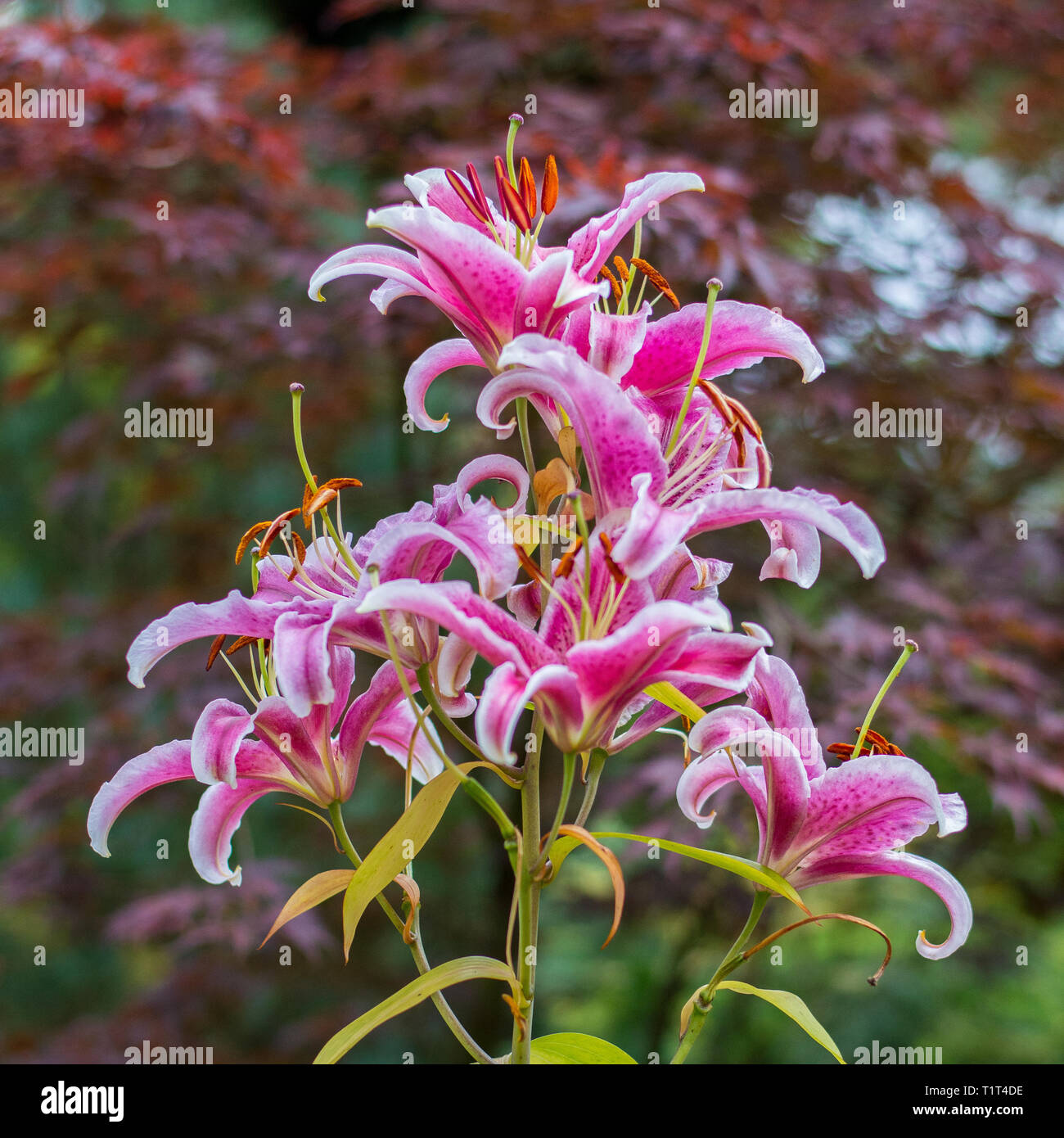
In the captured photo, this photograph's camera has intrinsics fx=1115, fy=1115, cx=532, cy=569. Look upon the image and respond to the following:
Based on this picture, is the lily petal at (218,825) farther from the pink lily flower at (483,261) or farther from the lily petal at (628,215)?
the lily petal at (628,215)

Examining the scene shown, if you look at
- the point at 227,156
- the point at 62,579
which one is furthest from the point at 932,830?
the point at 62,579

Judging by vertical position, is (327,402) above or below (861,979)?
above

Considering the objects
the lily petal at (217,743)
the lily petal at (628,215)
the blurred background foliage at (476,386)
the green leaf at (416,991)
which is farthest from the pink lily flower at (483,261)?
the blurred background foliage at (476,386)

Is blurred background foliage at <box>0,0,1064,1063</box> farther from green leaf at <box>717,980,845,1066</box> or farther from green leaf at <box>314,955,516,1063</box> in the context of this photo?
green leaf at <box>314,955,516,1063</box>

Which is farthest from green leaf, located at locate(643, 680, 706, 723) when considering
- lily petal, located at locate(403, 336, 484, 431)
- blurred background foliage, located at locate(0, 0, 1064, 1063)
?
blurred background foliage, located at locate(0, 0, 1064, 1063)

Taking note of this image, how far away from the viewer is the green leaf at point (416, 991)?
2.00ft

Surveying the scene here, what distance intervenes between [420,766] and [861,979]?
79.5 inches

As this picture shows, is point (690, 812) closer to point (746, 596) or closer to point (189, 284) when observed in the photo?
point (746, 596)

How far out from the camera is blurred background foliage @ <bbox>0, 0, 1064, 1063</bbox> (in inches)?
65.7

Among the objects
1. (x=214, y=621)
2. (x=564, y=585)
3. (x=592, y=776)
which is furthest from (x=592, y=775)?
(x=214, y=621)

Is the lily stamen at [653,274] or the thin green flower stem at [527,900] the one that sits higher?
the lily stamen at [653,274]

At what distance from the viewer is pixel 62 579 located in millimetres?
2766

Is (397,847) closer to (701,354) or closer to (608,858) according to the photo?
(608,858)

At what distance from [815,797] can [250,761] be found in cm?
34
